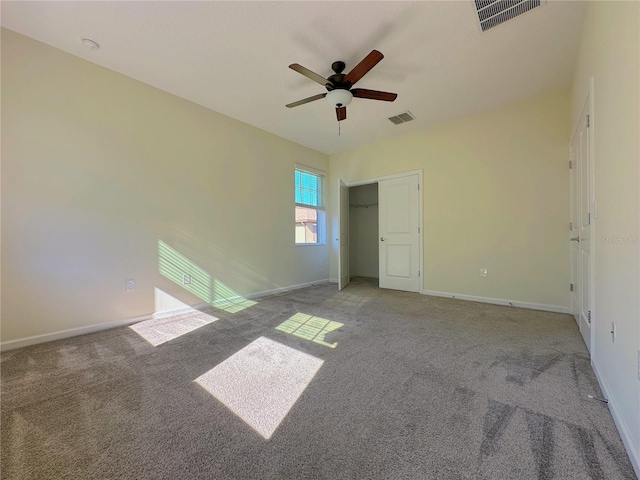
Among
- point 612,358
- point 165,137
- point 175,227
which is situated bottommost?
point 612,358

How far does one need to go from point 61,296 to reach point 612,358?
4.30 meters

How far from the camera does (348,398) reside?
1.49 m

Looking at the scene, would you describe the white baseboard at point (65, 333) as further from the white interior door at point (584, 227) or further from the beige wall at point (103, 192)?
the white interior door at point (584, 227)

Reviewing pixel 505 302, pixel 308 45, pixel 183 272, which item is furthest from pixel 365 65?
pixel 505 302

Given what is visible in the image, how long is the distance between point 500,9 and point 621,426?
2.85m

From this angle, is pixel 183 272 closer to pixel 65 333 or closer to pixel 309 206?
pixel 65 333

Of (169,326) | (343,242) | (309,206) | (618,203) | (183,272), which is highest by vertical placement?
(309,206)

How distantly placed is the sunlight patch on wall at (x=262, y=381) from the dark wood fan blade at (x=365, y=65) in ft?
8.11

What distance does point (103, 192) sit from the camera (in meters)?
2.63

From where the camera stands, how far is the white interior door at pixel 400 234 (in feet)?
14.1

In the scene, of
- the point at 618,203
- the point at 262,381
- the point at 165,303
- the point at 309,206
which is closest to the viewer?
the point at 618,203

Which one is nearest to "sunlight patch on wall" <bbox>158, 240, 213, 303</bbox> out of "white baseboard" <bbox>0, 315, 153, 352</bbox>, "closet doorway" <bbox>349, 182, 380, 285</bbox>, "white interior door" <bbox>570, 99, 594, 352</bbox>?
"white baseboard" <bbox>0, 315, 153, 352</bbox>

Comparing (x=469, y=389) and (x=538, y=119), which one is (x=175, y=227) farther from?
(x=538, y=119)

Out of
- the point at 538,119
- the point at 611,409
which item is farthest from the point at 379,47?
the point at 611,409
